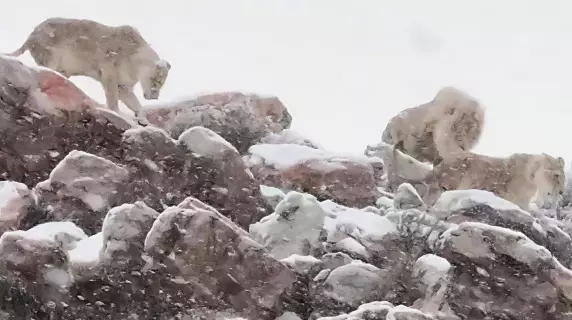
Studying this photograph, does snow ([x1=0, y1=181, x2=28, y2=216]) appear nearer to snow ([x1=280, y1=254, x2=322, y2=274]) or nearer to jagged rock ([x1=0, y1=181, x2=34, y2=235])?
jagged rock ([x1=0, y1=181, x2=34, y2=235])

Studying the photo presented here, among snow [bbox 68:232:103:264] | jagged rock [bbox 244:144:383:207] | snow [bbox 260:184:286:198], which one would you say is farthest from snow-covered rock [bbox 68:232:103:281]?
jagged rock [bbox 244:144:383:207]

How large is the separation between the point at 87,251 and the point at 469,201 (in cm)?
485

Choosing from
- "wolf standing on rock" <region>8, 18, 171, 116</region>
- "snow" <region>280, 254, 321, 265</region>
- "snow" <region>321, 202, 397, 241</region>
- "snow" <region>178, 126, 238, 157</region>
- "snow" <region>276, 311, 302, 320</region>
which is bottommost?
"snow" <region>276, 311, 302, 320</region>

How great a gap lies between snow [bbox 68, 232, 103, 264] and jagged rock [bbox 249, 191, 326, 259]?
6.18ft

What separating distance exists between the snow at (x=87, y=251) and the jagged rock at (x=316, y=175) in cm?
376

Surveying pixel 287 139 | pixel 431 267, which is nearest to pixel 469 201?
pixel 431 267

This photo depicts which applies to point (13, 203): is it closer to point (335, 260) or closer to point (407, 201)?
point (335, 260)

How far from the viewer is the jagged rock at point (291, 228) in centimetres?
813

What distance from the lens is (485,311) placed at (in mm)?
6863

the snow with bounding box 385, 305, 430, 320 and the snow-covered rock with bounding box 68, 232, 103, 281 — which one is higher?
the snow with bounding box 385, 305, 430, 320

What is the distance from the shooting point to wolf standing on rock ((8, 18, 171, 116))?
37.5 ft

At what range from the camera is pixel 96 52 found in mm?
11461

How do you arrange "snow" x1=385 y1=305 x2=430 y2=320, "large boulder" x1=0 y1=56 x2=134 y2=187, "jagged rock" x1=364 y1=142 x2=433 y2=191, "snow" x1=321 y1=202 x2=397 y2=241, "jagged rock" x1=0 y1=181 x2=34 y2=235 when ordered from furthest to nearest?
"jagged rock" x1=364 y1=142 x2=433 y2=191 < "large boulder" x1=0 y1=56 x2=134 y2=187 < "snow" x1=321 y1=202 x2=397 y2=241 < "jagged rock" x1=0 y1=181 x2=34 y2=235 < "snow" x1=385 y1=305 x2=430 y2=320

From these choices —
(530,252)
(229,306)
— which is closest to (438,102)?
(530,252)
